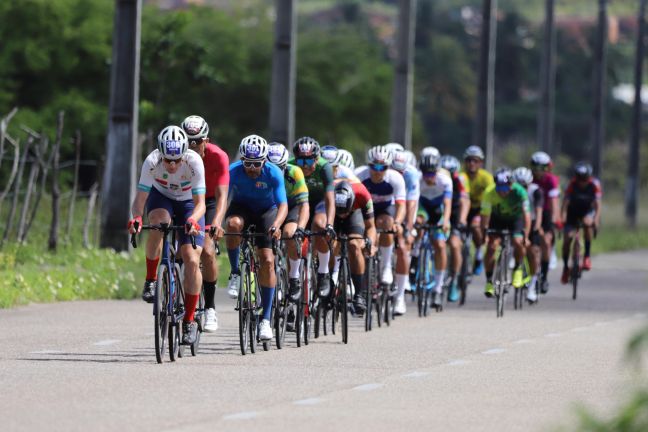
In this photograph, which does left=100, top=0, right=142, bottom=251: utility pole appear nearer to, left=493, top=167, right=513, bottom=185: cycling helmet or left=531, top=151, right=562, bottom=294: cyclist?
left=493, top=167, right=513, bottom=185: cycling helmet

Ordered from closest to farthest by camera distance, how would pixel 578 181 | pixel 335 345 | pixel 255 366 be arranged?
pixel 255 366
pixel 335 345
pixel 578 181

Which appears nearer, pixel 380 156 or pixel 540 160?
pixel 380 156

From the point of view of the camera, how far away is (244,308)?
1706 cm

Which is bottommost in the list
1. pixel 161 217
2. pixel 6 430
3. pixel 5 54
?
pixel 6 430

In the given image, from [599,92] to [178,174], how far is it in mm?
42400

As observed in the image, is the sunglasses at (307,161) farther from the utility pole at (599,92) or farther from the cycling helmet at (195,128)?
the utility pole at (599,92)

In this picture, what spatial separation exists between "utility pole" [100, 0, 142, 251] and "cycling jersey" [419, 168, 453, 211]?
4.20 m

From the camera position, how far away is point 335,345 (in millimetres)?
18375

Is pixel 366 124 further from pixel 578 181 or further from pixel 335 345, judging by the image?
pixel 335 345

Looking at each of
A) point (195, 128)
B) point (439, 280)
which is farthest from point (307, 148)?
point (439, 280)

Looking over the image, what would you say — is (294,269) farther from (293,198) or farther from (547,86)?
Answer: (547,86)

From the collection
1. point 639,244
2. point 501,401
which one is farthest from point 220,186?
point 639,244

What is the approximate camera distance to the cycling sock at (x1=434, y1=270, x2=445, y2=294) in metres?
24.2

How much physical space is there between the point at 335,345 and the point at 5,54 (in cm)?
2894
